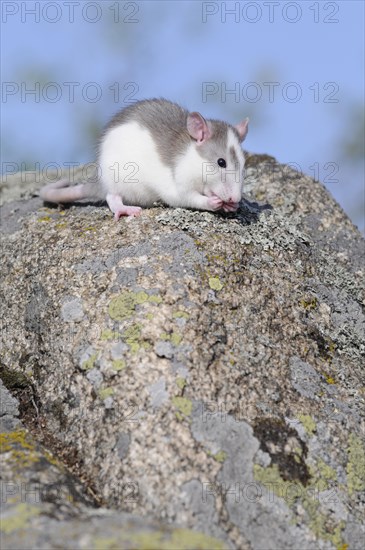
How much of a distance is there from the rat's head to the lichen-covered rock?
17.1 inches

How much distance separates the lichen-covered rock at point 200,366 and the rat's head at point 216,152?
435 mm

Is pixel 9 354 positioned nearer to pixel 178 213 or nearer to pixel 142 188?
pixel 178 213

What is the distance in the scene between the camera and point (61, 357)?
17.5 feet

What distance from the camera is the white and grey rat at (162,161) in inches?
272

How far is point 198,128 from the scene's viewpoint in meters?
7.10

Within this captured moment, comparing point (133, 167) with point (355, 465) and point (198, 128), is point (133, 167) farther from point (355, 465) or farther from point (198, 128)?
point (355, 465)

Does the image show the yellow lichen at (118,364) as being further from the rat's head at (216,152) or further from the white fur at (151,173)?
the rat's head at (216,152)

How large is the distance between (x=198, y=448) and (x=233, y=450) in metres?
0.23

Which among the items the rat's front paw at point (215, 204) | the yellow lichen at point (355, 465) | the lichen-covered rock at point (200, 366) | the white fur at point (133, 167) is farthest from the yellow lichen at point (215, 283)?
the white fur at point (133, 167)

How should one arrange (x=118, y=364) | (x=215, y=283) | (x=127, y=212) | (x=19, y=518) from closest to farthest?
(x=19, y=518), (x=118, y=364), (x=215, y=283), (x=127, y=212)

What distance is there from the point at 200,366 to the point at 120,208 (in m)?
2.19

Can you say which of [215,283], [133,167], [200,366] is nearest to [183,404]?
[200,366]

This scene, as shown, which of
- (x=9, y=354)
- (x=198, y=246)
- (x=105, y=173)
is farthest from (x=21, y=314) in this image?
(x=105, y=173)

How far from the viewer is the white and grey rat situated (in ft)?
22.7
